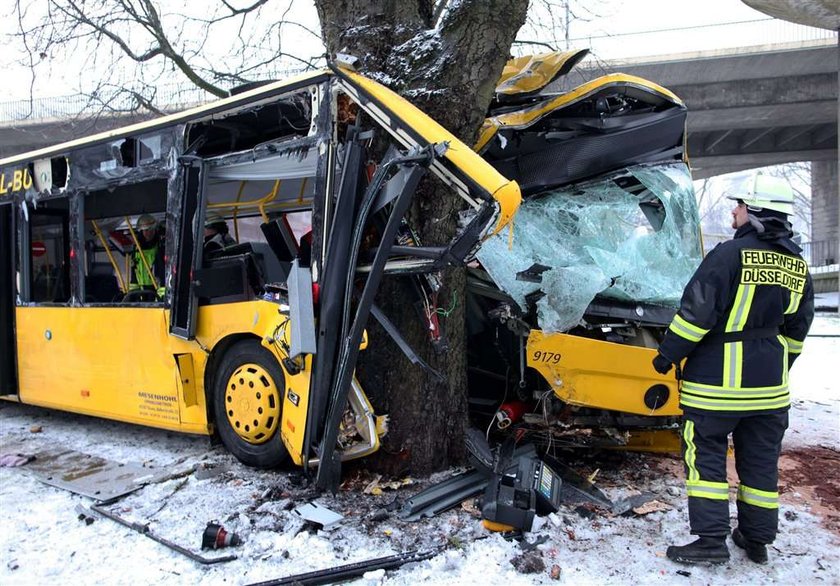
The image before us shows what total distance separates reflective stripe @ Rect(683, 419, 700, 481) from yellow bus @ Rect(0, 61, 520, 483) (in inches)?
53.4

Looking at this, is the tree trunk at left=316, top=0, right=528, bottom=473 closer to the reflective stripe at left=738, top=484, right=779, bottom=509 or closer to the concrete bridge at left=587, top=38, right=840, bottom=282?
the reflective stripe at left=738, top=484, right=779, bottom=509

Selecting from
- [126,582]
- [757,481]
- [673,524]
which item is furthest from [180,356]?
[757,481]

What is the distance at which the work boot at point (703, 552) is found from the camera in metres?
2.91

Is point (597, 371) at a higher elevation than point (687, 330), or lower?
lower

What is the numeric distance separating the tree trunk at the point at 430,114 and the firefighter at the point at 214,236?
1718mm

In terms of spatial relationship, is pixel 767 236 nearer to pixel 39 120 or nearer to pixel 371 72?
pixel 371 72

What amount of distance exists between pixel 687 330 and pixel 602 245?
1214mm

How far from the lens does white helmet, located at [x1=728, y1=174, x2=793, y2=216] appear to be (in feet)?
10.0

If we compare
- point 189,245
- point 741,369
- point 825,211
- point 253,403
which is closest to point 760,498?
point 741,369

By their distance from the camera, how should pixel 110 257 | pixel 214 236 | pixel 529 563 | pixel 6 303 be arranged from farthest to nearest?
pixel 6 303 < pixel 110 257 < pixel 214 236 < pixel 529 563

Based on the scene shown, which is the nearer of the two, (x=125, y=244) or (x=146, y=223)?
(x=146, y=223)

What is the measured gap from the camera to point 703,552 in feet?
9.59

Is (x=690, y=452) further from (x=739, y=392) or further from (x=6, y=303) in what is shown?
(x=6, y=303)

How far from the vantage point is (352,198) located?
134 inches
